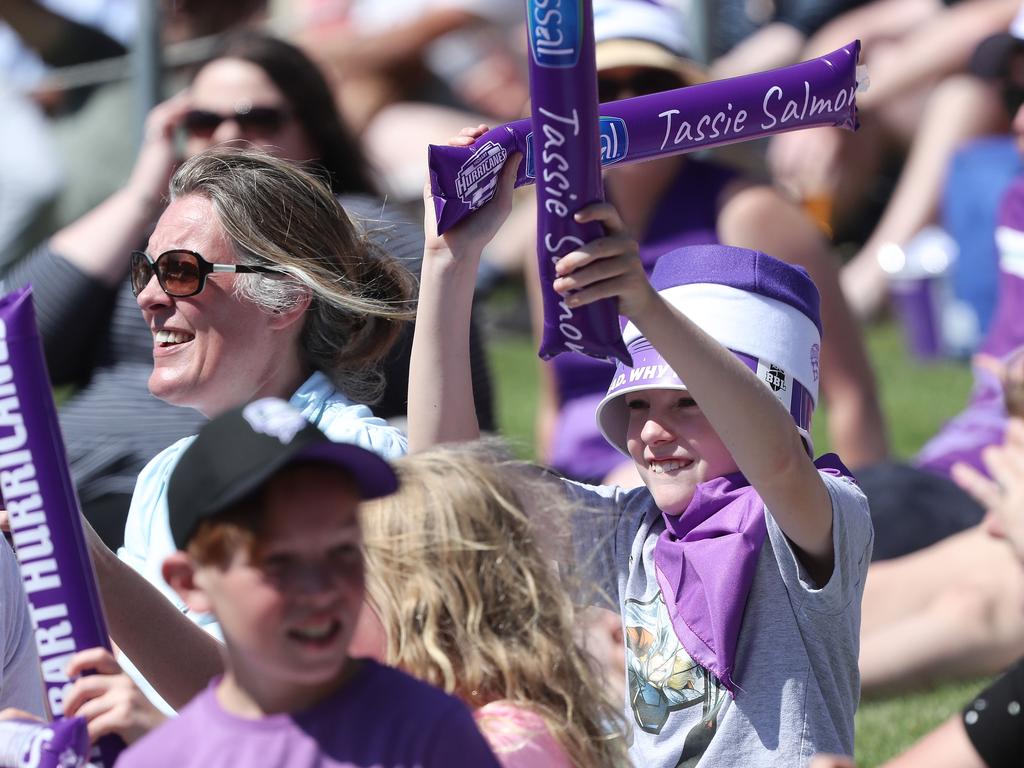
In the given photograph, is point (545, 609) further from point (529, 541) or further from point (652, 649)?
point (652, 649)

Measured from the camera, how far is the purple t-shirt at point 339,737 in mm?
1787

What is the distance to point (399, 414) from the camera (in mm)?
3750

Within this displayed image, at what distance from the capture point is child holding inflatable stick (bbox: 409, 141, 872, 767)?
2512 millimetres

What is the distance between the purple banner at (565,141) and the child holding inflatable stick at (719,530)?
0.85 feet

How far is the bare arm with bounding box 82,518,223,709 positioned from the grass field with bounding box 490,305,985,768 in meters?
1.78

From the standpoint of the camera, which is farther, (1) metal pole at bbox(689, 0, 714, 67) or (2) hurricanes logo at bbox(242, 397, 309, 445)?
(1) metal pole at bbox(689, 0, 714, 67)

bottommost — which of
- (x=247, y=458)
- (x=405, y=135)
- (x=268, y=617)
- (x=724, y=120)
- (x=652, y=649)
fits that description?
(x=652, y=649)

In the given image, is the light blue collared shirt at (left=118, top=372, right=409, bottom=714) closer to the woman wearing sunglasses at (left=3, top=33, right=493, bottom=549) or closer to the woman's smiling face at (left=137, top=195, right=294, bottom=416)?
the woman's smiling face at (left=137, top=195, right=294, bottom=416)

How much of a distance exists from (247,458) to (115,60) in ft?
19.6

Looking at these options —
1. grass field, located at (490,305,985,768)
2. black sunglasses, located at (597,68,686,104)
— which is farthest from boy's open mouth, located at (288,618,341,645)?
→ black sunglasses, located at (597,68,686,104)

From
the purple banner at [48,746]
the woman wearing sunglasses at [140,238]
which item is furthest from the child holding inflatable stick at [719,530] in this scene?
the woman wearing sunglasses at [140,238]

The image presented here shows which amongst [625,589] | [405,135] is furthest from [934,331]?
[625,589]

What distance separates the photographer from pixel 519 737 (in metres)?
2.08

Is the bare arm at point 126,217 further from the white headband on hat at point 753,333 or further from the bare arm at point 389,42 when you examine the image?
the bare arm at point 389,42
